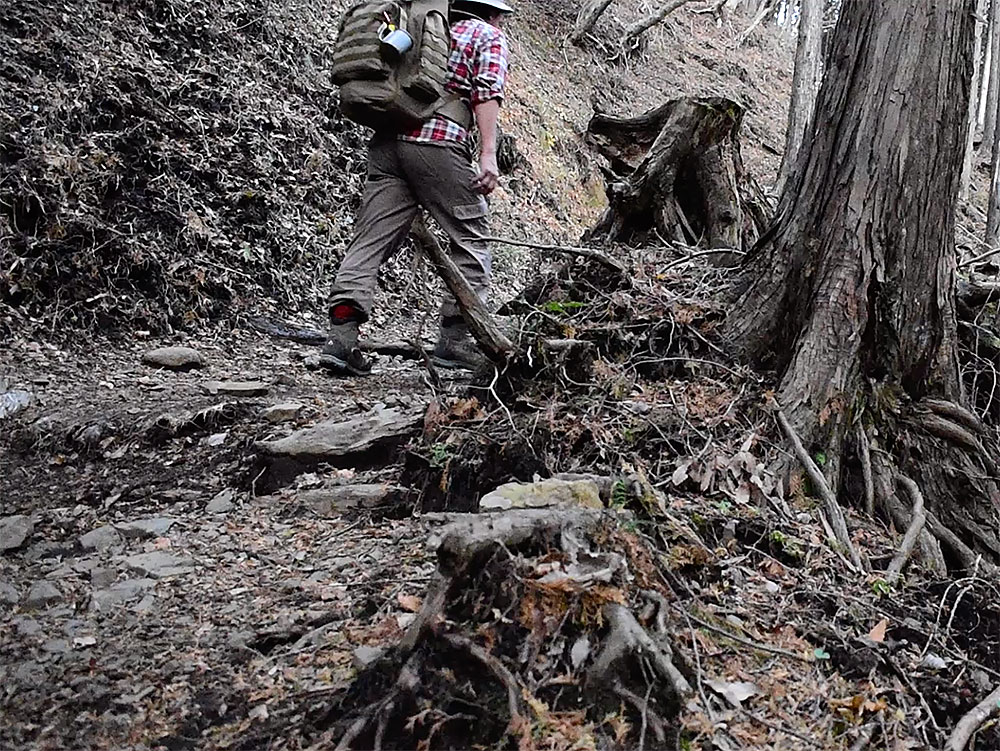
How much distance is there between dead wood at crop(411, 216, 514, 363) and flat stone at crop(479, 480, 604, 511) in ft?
4.36

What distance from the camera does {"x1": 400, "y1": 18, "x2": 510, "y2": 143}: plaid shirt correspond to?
495cm

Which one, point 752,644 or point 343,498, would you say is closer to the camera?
point 752,644

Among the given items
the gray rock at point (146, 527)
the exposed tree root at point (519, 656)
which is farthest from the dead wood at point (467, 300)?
the exposed tree root at point (519, 656)

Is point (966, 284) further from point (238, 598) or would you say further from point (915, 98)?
point (238, 598)

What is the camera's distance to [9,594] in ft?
10.1

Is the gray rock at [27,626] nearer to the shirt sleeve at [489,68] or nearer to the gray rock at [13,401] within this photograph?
the gray rock at [13,401]

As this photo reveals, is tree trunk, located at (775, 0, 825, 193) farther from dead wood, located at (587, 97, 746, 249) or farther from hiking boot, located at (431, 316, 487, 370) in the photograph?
hiking boot, located at (431, 316, 487, 370)

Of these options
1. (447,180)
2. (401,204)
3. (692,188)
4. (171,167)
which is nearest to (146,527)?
(401,204)

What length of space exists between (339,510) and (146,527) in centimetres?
81

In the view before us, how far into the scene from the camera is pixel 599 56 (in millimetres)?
16141

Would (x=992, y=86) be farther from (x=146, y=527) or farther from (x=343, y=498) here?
(x=146, y=527)

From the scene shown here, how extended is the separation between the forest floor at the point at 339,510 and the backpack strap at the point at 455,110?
41.3 inches

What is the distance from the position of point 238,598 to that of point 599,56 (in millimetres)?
15047

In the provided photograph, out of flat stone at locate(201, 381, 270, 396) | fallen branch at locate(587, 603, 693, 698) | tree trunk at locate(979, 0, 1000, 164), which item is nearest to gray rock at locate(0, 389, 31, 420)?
flat stone at locate(201, 381, 270, 396)
